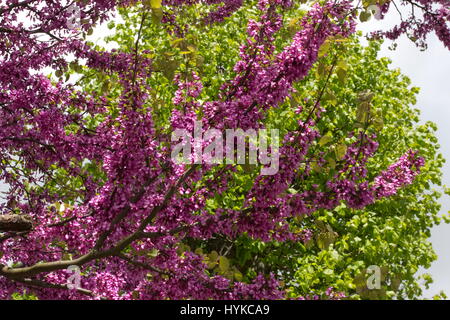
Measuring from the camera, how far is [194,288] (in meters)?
5.13

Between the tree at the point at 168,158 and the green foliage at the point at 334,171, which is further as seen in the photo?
the green foliage at the point at 334,171

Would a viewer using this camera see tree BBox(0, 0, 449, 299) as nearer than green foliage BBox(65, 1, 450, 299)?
Yes

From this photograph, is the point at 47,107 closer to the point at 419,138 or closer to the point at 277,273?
the point at 277,273

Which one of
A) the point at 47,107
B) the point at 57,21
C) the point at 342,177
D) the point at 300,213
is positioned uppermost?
the point at 57,21

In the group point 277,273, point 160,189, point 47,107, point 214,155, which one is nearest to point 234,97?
point 214,155

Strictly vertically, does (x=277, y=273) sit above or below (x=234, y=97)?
below

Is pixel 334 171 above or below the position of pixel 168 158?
above

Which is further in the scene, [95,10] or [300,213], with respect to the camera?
Result: [95,10]

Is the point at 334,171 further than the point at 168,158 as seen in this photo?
Yes
